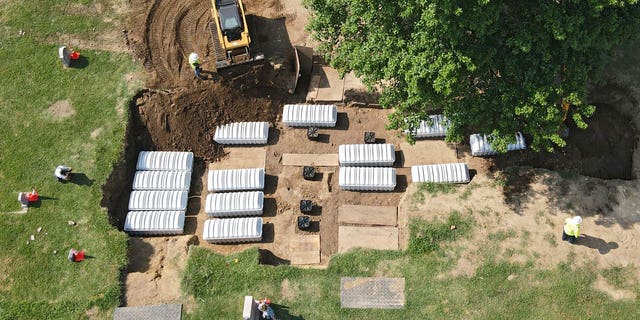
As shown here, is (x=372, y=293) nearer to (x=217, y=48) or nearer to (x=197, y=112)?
(x=197, y=112)

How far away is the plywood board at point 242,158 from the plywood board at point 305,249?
5831 mm

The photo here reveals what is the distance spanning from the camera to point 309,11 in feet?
121

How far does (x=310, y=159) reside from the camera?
3281cm

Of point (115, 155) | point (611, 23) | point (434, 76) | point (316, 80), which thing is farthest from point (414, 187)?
point (115, 155)

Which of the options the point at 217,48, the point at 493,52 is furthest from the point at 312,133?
the point at 493,52

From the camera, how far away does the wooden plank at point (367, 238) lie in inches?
1155

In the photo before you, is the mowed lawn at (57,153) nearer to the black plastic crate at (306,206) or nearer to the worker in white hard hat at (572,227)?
the black plastic crate at (306,206)

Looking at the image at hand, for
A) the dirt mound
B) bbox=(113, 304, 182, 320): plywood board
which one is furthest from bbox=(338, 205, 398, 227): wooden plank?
bbox=(113, 304, 182, 320): plywood board

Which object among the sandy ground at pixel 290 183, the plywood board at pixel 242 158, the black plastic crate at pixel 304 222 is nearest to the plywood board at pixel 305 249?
the sandy ground at pixel 290 183

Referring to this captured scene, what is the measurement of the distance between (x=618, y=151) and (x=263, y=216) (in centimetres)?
2316

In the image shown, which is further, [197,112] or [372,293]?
[197,112]

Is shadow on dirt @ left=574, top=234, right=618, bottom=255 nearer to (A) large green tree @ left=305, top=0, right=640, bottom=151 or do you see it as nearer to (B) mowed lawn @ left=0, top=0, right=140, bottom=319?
(A) large green tree @ left=305, top=0, right=640, bottom=151

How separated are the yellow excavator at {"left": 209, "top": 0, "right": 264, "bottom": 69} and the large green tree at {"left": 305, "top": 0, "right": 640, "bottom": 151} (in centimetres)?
891

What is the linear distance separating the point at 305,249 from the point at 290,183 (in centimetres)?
452
